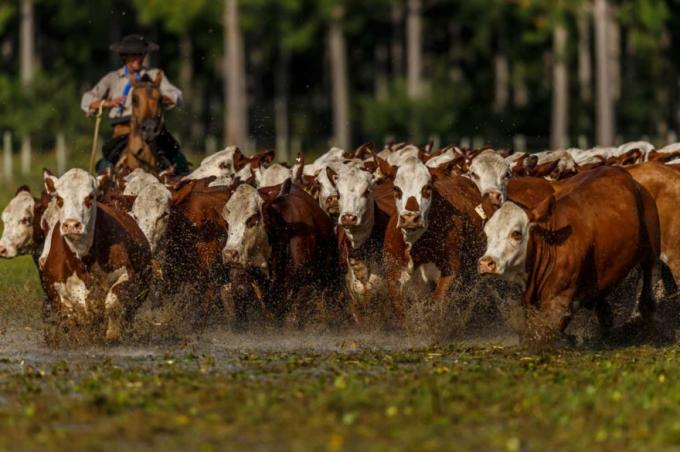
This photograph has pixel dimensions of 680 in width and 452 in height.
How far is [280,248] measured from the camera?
15.8 m

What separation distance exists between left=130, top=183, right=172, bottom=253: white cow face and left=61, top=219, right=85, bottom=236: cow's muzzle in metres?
1.81

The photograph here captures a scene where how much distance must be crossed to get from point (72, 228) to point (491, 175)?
3829 mm

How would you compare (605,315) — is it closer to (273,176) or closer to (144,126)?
(273,176)

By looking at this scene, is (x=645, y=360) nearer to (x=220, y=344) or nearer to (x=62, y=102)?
(x=220, y=344)

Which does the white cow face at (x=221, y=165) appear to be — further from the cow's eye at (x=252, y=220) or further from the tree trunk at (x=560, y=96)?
the tree trunk at (x=560, y=96)

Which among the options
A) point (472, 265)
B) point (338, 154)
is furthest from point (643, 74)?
point (472, 265)

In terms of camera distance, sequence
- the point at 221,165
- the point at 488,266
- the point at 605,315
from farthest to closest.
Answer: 1. the point at 221,165
2. the point at 605,315
3. the point at 488,266

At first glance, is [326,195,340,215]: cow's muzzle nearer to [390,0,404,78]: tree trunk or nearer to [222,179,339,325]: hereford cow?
[222,179,339,325]: hereford cow

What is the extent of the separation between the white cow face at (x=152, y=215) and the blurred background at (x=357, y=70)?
24071 millimetres

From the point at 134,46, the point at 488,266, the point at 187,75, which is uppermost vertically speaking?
the point at 187,75

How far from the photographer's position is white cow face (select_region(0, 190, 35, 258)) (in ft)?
50.4

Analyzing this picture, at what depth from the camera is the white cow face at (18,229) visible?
15352 mm

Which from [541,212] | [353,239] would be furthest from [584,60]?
[541,212]

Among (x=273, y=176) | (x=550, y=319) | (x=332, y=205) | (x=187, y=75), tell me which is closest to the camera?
(x=550, y=319)
